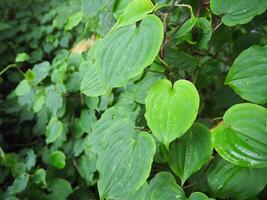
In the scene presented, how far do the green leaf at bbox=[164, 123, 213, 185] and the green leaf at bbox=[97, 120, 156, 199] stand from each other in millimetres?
49

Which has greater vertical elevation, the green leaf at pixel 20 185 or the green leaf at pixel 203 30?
the green leaf at pixel 203 30

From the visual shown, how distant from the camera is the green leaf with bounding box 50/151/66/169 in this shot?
140 cm

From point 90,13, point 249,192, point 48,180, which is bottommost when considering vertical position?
point 48,180

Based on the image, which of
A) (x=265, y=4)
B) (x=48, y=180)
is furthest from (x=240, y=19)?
(x=48, y=180)

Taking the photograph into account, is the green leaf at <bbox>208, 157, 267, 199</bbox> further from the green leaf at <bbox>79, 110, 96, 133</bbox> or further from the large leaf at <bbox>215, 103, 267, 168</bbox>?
the green leaf at <bbox>79, 110, 96, 133</bbox>

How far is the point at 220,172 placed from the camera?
0.79 meters

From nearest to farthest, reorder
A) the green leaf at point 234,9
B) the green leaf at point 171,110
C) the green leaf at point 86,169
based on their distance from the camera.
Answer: the green leaf at point 171,110 → the green leaf at point 234,9 → the green leaf at point 86,169

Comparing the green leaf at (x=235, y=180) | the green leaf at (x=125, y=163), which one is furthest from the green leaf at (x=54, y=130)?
the green leaf at (x=235, y=180)

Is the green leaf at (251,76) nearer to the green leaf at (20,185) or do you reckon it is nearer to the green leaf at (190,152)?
the green leaf at (190,152)

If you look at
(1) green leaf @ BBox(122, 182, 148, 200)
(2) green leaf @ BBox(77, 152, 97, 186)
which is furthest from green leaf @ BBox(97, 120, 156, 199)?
(2) green leaf @ BBox(77, 152, 97, 186)

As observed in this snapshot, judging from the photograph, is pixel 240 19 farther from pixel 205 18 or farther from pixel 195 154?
pixel 195 154

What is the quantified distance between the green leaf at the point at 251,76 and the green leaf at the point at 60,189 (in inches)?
34.4

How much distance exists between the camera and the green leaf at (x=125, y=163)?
0.73 meters

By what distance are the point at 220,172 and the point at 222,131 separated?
112mm
